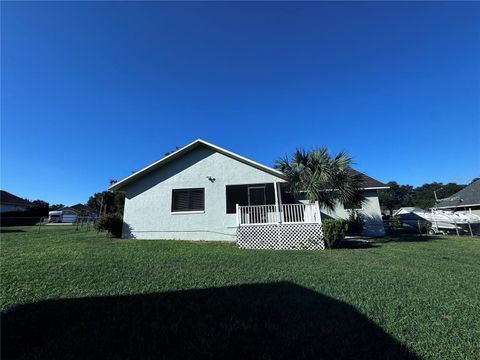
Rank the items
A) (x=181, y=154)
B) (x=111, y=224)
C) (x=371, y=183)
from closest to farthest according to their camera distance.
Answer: (x=111, y=224)
(x=181, y=154)
(x=371, y=183)

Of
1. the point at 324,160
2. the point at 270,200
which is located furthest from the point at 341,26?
the point at 270,200

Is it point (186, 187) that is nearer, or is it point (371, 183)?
point (186, 187)

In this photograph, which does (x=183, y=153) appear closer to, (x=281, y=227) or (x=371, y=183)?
(x=281, y=227)

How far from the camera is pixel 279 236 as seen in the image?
11078 mm

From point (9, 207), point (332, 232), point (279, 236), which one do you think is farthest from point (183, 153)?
point (9, 207)

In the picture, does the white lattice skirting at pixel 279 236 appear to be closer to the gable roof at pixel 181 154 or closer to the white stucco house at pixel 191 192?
the white stucco house at pixel 191 192

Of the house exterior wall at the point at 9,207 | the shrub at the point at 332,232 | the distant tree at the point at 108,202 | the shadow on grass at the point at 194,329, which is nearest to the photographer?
the shadow on grass at the point at 194,329

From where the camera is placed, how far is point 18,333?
2865 millimetres

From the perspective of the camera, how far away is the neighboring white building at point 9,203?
38.4 m

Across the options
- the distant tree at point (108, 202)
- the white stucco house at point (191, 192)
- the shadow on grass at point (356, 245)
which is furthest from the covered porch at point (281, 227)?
the distant tree at point (108, 202)

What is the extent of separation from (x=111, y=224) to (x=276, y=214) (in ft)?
30.3

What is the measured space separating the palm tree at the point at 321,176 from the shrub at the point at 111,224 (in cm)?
986

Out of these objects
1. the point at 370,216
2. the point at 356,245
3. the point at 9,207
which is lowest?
the point at 356,245

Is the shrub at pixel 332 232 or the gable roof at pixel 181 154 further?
the gable roof at pixel 181 154
